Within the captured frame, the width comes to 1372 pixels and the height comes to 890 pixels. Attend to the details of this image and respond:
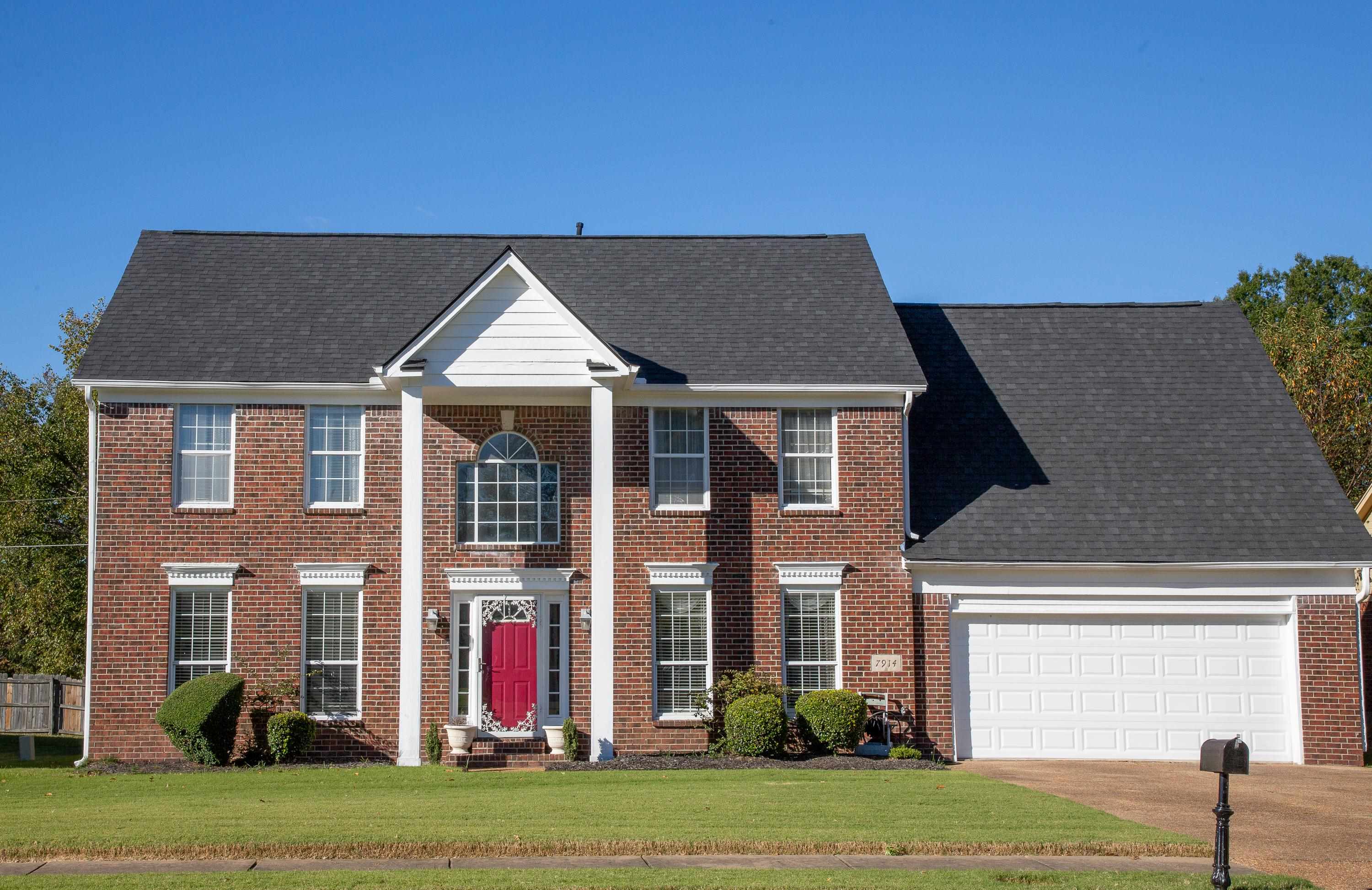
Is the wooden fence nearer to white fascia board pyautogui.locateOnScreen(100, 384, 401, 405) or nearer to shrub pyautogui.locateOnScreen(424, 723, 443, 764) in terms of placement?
white fascia board pyautogui.locateOnScreen(100, 384, 401, 405)

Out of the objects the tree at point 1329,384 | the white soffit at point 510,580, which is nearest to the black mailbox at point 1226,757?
the white soffit at point 510,580

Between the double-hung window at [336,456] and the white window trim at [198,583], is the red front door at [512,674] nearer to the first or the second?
the double-hung window at [336,456]

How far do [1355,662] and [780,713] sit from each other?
31.0 feet

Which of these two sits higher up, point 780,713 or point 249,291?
point 249,291

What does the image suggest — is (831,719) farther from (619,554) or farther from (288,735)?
(288,735)

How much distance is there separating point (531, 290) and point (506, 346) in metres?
0.97

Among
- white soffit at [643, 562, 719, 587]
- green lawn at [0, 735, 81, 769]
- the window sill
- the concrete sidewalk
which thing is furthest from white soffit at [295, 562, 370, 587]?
the concrete sidewalk

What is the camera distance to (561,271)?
24.7 meters

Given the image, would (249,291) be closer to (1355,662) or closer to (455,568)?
(455,568)

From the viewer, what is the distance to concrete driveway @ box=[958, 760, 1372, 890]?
12750mm

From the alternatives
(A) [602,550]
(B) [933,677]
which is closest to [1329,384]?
(B) [933,677]

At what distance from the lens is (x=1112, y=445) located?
23688mm

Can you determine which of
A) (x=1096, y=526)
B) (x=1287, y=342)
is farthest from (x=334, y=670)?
(x=1287, y=342)

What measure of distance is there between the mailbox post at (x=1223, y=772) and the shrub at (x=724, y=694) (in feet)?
34.6
